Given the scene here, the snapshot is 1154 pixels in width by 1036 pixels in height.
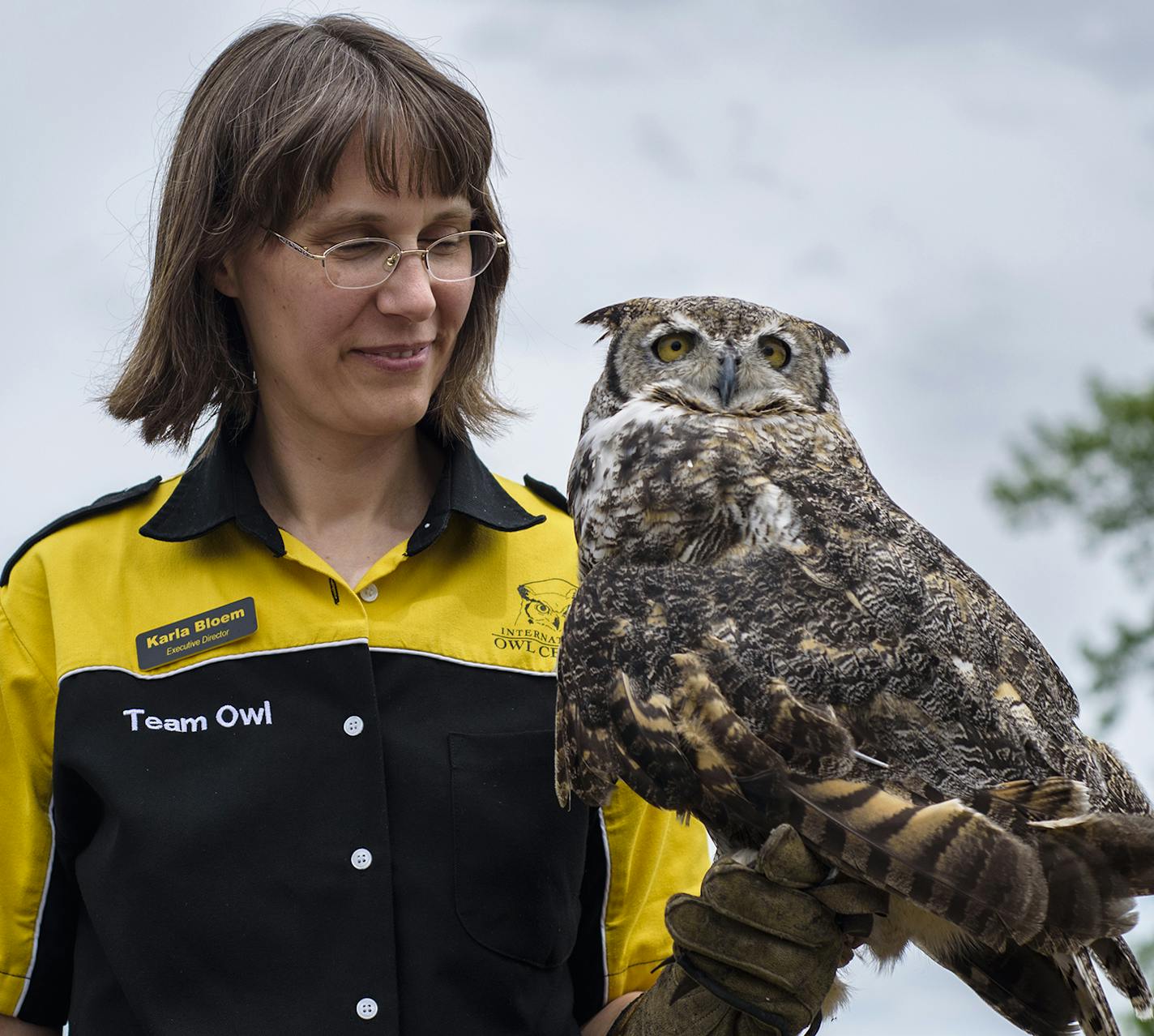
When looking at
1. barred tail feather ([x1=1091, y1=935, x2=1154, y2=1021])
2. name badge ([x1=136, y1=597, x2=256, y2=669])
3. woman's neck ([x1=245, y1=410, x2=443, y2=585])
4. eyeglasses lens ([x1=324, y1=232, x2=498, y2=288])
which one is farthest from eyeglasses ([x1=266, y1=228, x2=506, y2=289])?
barred tail feather ([x1=1091, y1=935, x2=1154, y2=1021])

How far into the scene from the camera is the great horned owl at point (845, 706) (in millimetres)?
1787

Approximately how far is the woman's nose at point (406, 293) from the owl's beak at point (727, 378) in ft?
1.70

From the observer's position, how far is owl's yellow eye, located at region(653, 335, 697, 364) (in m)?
2.48

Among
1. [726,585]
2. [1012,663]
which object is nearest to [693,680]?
[726,585]

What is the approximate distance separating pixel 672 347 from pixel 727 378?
0.15m

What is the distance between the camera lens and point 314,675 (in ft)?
7.41

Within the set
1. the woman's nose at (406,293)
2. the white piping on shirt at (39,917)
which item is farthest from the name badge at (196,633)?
the woman's nose at (406,293)

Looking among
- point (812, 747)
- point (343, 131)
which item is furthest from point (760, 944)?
point (343, 131)

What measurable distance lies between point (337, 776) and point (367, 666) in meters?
0.18

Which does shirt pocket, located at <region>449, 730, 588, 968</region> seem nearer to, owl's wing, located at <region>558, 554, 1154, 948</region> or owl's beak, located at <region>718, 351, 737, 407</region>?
owl's wing, located at <region>558, 554, 1154, 948</region>

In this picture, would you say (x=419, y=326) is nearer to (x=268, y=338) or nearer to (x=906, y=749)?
(x=268, y=338)

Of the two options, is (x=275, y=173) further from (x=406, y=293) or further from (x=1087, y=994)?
(x=1087, y=994)

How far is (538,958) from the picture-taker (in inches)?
88.7

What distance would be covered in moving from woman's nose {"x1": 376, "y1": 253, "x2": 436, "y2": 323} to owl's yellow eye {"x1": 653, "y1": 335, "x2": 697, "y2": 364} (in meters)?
0.44
